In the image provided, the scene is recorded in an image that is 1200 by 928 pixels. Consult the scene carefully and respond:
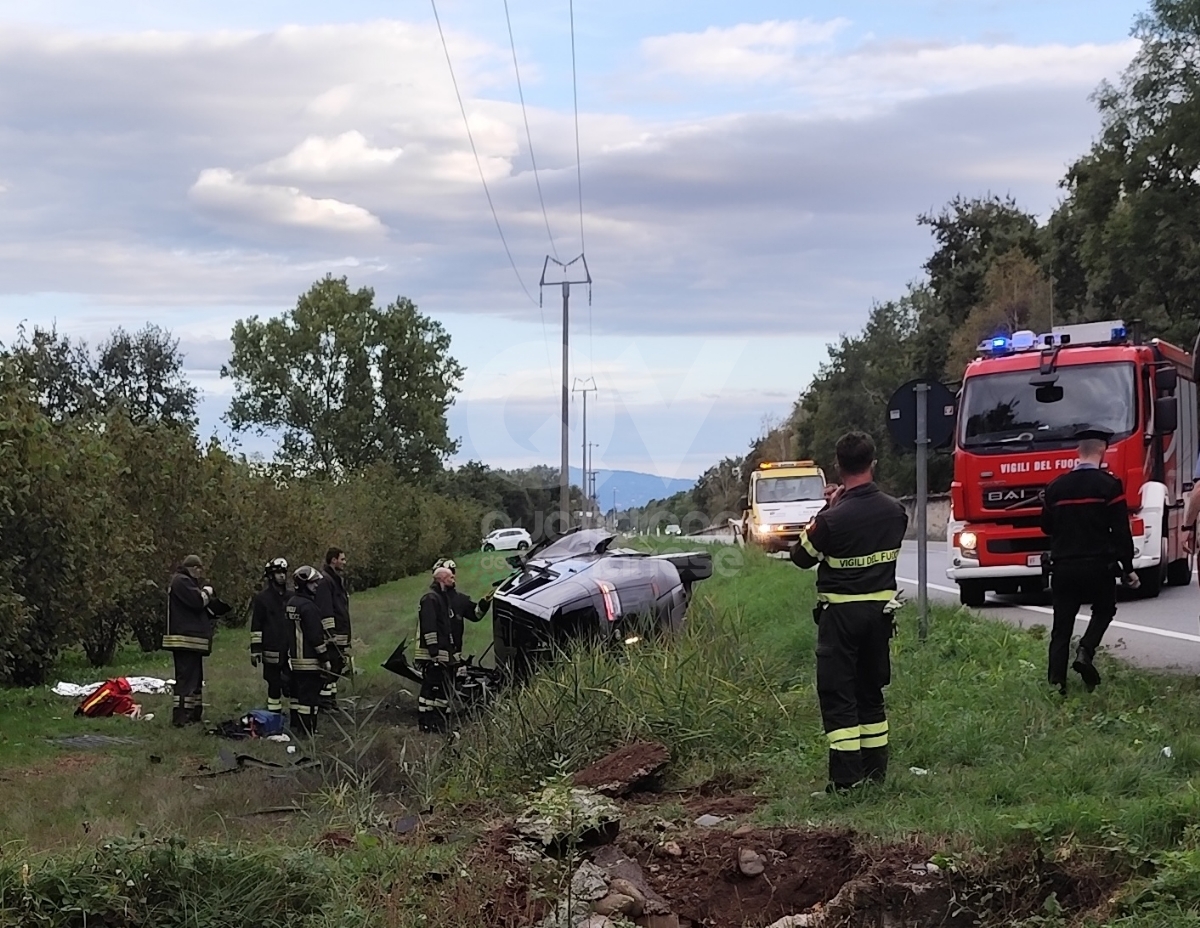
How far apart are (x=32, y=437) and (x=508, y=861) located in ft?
32.1

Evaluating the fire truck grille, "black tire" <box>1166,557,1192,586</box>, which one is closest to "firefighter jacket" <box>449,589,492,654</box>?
the fire truck grille

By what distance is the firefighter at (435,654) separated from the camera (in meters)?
13.1

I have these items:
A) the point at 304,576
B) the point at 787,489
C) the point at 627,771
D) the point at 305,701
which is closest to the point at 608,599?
the point at 305,701

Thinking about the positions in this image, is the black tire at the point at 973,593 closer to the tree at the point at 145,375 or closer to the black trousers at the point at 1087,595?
the black trousers at the point at 1087,595

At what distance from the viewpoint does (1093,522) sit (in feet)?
28.1

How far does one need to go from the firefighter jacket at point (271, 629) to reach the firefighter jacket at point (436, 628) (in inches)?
69.0

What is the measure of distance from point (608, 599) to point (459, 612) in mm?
1868

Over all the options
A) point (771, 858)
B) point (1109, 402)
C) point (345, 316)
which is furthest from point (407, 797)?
point (345, 316)

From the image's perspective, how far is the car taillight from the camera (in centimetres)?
1238

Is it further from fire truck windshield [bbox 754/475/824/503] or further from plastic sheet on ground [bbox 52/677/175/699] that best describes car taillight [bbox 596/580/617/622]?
fire truck windshield [bbox 754/475/824/503]

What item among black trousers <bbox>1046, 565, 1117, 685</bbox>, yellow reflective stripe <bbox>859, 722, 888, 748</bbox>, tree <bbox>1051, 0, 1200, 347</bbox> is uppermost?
tree <bbox>1051, 0, 1200, 347</bbox>

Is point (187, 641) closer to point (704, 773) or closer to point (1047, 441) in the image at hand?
point (704, 773)

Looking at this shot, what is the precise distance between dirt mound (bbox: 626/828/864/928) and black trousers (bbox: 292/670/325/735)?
24.5ft

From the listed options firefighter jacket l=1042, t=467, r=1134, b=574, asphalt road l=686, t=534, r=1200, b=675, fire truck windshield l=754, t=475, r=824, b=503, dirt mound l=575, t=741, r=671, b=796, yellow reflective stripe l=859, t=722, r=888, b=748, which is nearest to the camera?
yellow reflective stripe l=859, t=722, r=888, b=748
